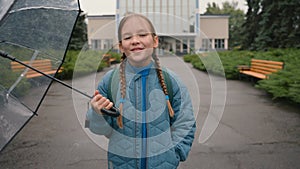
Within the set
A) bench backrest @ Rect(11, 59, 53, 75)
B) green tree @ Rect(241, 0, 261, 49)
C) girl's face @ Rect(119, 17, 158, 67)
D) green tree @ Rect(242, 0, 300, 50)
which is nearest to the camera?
girl's face @ Rect(119, 17, 158, 67)

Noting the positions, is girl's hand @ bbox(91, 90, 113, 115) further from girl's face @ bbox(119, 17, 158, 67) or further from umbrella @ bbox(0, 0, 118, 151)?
umbrella @ bbox(0, 0, 118, 151)

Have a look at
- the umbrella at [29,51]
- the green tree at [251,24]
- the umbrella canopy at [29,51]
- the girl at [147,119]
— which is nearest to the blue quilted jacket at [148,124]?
the girl at [147,119]

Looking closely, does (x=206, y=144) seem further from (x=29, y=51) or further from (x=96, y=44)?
(x=96, y=44)

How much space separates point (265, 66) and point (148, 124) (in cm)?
1017

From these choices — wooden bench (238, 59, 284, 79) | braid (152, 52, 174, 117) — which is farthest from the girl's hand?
wooden bench (238, 59, 284, 79)

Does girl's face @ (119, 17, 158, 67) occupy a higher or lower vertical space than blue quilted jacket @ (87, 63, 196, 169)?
higher

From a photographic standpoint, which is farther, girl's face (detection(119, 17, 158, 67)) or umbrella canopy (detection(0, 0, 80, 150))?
umbrella canopy (detection(0, 0, 80, 150))

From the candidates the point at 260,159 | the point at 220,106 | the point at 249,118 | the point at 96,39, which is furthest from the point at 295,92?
the point at 96,39

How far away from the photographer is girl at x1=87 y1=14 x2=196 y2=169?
162 cm

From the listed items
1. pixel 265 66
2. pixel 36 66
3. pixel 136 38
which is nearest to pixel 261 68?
pixel 265 66

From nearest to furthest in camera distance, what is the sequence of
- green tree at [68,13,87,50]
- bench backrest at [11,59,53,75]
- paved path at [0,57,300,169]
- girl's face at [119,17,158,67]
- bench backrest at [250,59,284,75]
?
1. girl's face at [119,17,158,67]
2. bench backrest at [11,59,53,75]
3. paved path at [0,57,300,169]
4. bench backrest at [250,59,284,75]
5. green tree at [68,13,87,50]

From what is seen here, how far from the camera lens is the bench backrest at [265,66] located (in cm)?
976

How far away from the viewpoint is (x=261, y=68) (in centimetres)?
1132

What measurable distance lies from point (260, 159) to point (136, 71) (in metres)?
2.69
